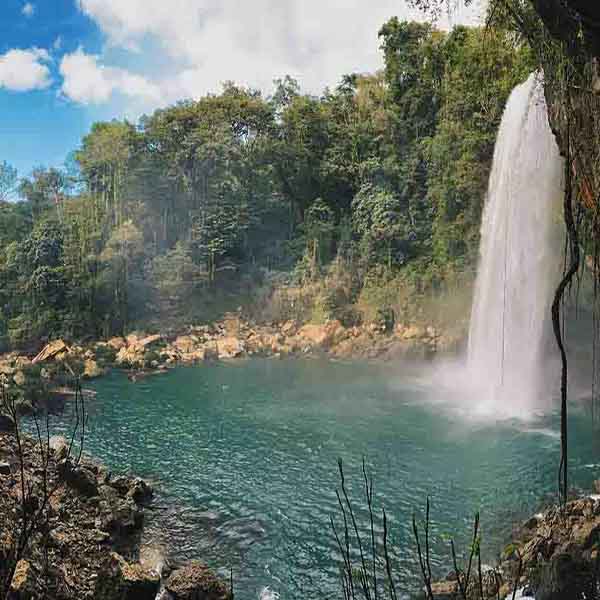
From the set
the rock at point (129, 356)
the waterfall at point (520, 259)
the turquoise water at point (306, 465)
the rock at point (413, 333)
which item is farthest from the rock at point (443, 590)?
the rock at point (129, 356)

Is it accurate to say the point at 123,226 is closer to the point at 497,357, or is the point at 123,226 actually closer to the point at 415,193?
the point at 415,193

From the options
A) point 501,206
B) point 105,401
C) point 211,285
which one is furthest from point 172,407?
point 211,285

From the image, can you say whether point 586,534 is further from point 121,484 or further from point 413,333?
point 413,333

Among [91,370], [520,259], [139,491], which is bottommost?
[139,491]

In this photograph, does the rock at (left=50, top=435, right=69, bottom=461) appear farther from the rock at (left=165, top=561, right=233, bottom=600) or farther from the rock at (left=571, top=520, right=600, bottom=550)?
the rock at (left=571, top=520, right=600, bottom=550)

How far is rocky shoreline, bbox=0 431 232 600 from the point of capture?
504cm

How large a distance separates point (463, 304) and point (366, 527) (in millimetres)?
12839

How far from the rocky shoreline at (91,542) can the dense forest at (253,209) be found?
14223 mm

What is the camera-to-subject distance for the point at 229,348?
21.0 metres

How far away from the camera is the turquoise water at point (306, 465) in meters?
6.89

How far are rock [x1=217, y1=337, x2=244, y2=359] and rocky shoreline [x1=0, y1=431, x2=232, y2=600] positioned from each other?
38.4 feet

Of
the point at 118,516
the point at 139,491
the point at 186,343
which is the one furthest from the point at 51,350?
the point at 118,516

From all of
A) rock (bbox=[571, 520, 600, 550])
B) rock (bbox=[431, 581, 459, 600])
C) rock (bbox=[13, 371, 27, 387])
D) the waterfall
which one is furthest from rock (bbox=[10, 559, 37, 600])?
rock (bbox=[13, 371, 27, 387])

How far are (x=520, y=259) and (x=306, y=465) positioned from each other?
8157 millimetres
